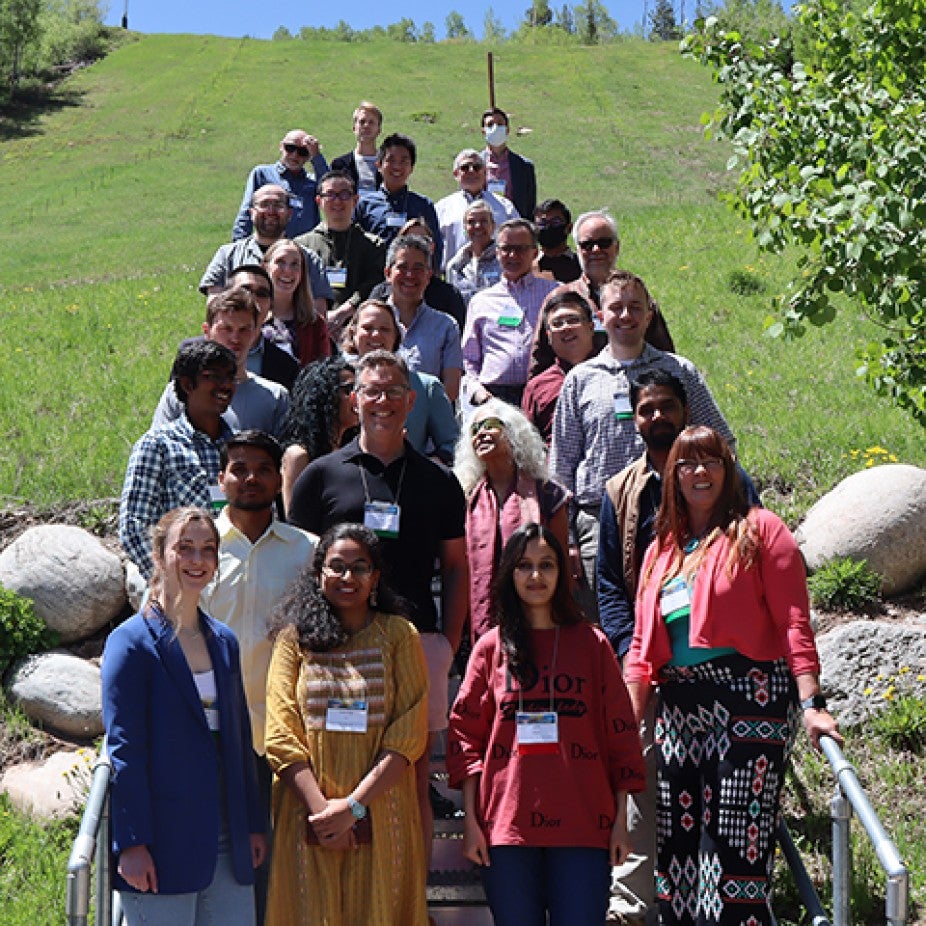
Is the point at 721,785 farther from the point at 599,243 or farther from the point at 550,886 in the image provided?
the point at 599,243

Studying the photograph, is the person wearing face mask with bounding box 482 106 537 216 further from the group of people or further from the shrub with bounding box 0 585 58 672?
the group of people

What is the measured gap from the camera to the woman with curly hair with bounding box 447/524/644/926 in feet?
17.0

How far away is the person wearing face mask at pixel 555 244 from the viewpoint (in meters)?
10.7

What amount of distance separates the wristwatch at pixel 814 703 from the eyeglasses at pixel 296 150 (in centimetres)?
835

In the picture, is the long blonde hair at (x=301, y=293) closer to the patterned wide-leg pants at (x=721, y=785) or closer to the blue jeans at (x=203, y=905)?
the patterned wide-leg pants at (x=721, y=785)

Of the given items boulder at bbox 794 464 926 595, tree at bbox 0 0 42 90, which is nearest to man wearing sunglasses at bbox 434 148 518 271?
boulder at bbox 794 464 926 595

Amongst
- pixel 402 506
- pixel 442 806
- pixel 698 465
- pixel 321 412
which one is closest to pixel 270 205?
pixel 321 412

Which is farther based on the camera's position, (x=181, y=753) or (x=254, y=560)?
(x=254, y=560)

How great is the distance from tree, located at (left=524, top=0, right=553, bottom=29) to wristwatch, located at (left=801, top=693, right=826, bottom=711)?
10927 cm

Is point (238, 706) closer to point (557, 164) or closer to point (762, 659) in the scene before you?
point (762, 659)

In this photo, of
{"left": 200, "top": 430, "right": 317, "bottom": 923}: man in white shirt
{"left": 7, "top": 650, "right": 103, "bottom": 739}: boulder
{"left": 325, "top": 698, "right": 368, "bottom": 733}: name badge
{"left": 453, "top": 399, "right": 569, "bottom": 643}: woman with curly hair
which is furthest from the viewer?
{"left": 7, "top": 650, "right": 103, "bottom": 739}: boulder

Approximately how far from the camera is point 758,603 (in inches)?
210

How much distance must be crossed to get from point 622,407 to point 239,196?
32363mm

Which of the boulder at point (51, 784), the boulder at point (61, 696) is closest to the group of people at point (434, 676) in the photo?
the boulder at point (51, 784)
